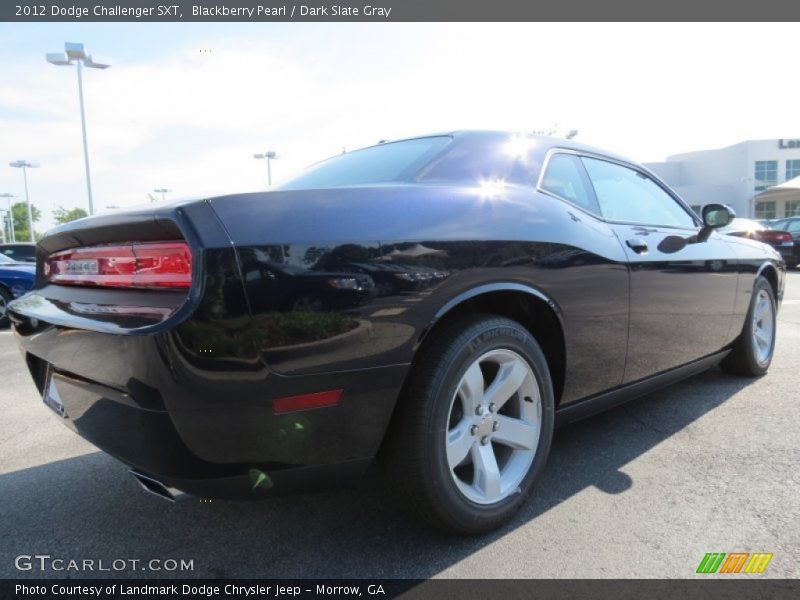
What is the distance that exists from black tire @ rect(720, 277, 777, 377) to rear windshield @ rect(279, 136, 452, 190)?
8.90ft

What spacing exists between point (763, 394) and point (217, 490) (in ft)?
11.7

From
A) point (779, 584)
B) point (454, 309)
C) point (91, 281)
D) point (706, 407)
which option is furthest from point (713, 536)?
point (91, 281)

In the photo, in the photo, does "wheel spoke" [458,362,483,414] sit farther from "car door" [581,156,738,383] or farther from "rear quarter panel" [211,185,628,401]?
"car door" [581,156,738,383]

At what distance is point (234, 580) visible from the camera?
1714 millimetres

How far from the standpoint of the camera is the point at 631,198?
9.72ft

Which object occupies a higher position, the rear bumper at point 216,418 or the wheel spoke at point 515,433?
the rear bumper at point 216,418

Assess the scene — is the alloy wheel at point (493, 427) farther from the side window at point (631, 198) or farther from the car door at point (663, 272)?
the side window at point (631, 198)

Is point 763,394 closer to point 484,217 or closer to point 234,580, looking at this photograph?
point 484,217

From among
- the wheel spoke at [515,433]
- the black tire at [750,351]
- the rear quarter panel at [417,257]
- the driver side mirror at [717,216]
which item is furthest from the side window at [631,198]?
the wheel spoke at [515,433]

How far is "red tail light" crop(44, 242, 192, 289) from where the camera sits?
4.84 ft

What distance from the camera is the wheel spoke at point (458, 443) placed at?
183cm

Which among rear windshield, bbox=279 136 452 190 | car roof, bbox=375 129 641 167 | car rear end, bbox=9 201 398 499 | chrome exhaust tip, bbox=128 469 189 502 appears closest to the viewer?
car rear end, bbox=9 201 398 499

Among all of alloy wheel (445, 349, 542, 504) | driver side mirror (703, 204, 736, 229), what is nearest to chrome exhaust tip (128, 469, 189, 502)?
alloy wheel (445, 349, 542, 504)

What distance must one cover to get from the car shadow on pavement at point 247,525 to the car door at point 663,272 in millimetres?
573
